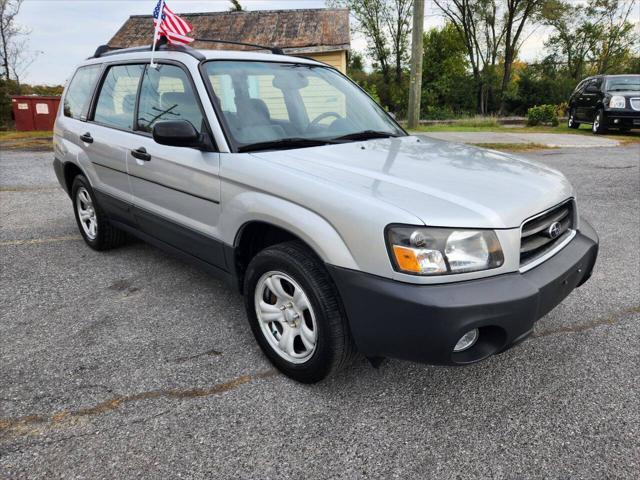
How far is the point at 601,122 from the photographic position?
1391 cm

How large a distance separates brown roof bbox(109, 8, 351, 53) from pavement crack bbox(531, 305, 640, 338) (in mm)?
14593

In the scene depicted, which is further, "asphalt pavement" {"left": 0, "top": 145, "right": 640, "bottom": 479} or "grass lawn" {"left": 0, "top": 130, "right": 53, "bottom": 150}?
"grass lawn" {"left": 0, "top": 130, "right": 53, "bottom": 150}

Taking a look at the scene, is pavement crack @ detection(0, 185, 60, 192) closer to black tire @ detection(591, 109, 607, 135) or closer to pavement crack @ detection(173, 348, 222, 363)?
pavement crack @ detection(173, 348, 222, 363)

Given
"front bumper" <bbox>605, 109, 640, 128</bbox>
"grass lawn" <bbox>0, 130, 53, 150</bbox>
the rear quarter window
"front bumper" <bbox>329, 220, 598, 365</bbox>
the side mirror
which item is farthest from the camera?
"grass lawn" <bbox>0, 130, 53, 150</bbox>

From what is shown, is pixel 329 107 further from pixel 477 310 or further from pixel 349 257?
pixel 477 310

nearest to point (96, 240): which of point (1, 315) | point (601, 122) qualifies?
point (1, 315)

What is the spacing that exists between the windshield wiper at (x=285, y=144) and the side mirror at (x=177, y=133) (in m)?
0.27

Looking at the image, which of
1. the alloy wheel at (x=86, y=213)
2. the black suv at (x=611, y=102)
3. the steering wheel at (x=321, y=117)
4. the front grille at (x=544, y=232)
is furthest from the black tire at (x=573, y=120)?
the alloy wheel at (x=86, y=213)

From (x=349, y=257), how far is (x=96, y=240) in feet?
10.6

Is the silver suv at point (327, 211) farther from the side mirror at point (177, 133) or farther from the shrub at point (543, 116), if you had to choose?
the shrub at point (543, 116)

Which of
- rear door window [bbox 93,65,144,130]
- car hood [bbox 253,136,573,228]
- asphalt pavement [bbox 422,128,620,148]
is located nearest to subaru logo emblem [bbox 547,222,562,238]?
car hood [bbox 253,136,573,228]

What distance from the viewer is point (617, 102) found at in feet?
43.1

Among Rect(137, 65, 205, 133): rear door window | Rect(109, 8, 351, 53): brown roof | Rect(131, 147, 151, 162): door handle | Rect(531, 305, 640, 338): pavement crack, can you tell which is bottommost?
Rect(531, 305, 640, 338): pavement crack

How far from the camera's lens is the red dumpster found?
56.2 ft
